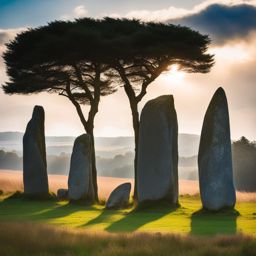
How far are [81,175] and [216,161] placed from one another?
872cm

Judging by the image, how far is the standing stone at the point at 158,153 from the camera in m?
25.8

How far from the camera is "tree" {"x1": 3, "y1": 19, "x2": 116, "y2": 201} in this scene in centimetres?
3347

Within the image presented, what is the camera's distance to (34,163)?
32.9 metres

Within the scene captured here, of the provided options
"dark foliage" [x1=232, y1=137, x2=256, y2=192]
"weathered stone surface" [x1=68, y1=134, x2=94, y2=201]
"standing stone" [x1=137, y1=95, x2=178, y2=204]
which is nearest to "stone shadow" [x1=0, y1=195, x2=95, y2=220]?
"weathered stone surface" [x1=68, y1=134, x2=94, y2=201]

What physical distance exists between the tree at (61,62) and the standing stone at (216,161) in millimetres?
9801

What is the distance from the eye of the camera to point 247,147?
5794cm

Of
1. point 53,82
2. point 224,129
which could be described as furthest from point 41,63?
point 224,129

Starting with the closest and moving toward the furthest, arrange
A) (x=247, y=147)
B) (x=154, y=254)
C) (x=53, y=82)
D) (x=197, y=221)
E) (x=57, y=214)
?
1. (x=154, y=254)
2. (x=197, y=221)
3. (x=57, y=214)
4. (x=53, y=82)
5. (x=247, y=147)

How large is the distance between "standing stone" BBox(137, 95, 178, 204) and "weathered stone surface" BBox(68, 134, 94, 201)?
4773 mm

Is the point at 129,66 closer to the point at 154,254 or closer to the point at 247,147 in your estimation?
the point at 154,254

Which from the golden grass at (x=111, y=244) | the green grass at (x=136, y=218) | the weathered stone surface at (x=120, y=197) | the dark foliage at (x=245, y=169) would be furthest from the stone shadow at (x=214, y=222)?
the dark foliage at (x=245, y=169)

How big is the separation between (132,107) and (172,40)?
14.1ft

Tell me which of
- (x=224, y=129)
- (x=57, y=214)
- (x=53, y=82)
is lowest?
(x=57, y=214)

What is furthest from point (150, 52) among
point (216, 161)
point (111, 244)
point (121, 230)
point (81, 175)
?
point (111, 244)
